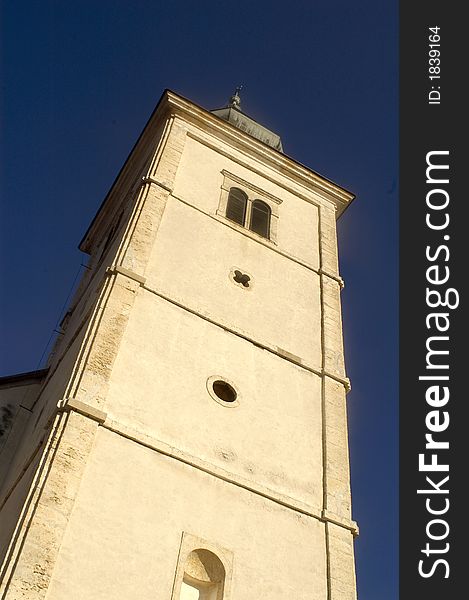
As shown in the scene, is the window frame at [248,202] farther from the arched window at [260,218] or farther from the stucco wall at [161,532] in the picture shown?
the stucco wall at [161,532]

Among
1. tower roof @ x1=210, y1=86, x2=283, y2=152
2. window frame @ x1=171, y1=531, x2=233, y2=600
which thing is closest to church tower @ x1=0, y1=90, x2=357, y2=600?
window frame @ x1=171, y1=531, x2=233, y2=600

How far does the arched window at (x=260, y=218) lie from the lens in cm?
1419

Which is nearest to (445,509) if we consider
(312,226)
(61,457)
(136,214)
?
(61,457)

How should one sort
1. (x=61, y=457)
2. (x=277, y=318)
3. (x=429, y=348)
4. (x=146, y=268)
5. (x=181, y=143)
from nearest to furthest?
1. (x=61, y=457)
2. (x=429, y=348)
3. (x=146, y=268)
4. (x=277, y=318)
5. (x=181, y=143)

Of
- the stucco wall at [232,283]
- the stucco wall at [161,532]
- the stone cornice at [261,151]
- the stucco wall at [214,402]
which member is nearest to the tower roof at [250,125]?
the stone cornice at [261,151]

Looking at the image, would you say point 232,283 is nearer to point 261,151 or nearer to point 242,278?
point 242,278

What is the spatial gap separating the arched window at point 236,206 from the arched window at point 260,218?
0.22 metres

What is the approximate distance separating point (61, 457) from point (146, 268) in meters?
3.94

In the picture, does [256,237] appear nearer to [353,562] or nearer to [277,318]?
[277,318]

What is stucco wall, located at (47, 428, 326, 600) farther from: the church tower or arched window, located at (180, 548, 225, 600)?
arched window, located at (180, 548, 225, 600)

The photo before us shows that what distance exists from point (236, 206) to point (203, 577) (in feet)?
26.1

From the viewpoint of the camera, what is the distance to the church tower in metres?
7.71

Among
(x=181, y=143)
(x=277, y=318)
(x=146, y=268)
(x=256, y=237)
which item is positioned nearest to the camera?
(x=146, y=268)

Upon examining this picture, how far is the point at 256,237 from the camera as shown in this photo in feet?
44.6
